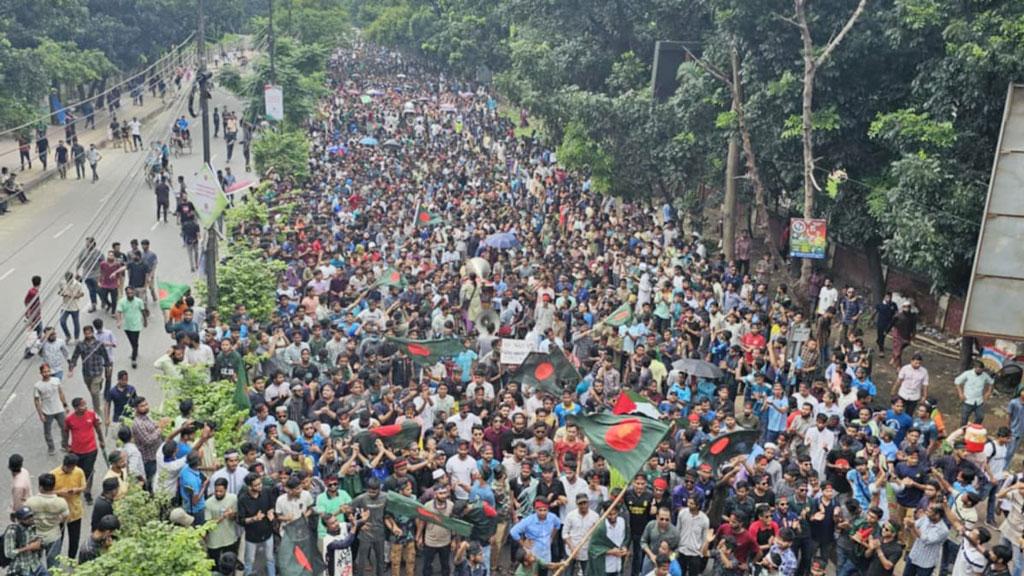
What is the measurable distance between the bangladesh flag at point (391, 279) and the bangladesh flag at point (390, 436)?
649 centimetres

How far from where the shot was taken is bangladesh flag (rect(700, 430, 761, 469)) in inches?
437

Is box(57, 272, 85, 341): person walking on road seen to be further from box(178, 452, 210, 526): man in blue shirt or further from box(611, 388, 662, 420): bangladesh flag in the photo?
box(611, 388, 662, 420): bangladesh flag

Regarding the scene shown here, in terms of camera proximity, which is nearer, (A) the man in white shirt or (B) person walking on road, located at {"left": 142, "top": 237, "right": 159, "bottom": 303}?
(A) the man in white shirt

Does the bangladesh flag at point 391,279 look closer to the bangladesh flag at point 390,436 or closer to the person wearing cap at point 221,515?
the bangladesh flag at point 390,436

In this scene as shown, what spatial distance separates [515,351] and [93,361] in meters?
5.44

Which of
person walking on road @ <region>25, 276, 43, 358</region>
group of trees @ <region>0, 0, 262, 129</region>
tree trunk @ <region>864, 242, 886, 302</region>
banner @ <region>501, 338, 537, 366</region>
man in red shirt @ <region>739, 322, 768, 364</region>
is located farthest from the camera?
group of trees @ <region>0, 0, 262, 129</region>

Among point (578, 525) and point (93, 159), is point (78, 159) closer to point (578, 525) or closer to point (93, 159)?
point (93, 159)

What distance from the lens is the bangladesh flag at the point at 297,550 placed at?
1000 cm

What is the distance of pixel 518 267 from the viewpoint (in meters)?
20.3

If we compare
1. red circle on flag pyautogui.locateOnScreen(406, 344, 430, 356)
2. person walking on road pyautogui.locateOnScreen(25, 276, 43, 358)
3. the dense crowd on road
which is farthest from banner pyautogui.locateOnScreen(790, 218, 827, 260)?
person walking on road pyautogui.locateOnScreen(25, 276, 43, 358)

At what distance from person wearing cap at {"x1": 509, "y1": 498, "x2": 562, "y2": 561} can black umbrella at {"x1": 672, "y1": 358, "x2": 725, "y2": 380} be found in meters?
4.35

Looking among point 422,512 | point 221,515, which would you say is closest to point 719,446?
point 422,512

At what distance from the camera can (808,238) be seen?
59.2ft

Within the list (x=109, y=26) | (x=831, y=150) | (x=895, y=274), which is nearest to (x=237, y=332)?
(x=831, y=150)
